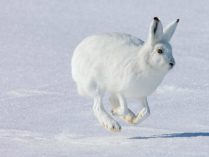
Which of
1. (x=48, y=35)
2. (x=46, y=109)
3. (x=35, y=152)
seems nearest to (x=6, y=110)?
(x=46, y=109)

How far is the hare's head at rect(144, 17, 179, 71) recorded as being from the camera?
6418 mm

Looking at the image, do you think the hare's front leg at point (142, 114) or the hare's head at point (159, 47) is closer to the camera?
the hare's head at point (159, 47)

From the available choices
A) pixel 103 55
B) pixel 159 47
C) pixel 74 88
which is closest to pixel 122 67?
pixel 103 55

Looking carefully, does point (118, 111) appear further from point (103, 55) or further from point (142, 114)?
point (103, 55)

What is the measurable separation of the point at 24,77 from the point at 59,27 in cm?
319

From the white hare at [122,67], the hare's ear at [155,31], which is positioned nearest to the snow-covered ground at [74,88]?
the white hare at [122,67]

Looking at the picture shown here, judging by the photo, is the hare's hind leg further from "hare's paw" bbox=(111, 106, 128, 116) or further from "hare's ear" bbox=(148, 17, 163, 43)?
"hare's ear" bbox=(148, 17, 163, 43)

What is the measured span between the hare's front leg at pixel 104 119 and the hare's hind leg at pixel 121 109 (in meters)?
0.11

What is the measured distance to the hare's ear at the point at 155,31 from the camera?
6547 mm

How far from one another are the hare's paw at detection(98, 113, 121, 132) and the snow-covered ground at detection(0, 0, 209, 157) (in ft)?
0.28

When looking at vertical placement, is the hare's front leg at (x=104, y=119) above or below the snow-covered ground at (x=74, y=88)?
above

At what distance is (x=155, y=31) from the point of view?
21.6 ft

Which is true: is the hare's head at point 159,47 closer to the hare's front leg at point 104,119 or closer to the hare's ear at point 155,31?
the hare's ear at point 155,31

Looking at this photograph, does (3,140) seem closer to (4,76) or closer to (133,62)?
(133,62)
